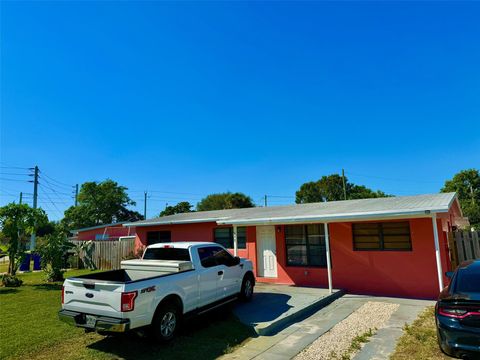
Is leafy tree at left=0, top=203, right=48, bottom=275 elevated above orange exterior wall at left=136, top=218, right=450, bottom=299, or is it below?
above

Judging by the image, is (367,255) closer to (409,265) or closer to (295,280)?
(409,265)

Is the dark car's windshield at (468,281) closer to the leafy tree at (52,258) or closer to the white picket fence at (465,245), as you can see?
the white picket fence at (465,245)

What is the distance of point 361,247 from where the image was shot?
1127 centimetres

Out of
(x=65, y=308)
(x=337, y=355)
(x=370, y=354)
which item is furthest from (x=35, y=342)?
(x=370, y=354)

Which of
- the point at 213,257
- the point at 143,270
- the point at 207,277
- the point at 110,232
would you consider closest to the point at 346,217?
the point at 213,257

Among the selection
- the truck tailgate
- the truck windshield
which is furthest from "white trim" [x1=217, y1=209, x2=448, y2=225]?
the truck tailgate

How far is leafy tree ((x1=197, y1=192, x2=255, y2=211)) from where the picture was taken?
4444 cm

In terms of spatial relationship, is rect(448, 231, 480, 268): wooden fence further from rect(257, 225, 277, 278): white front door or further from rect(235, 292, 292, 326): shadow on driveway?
rect(257, 225, 277, 278): white front door

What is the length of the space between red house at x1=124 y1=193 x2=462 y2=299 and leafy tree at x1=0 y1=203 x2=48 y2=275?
26.4 feet

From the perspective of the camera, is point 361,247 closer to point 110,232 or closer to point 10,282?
point 10,282

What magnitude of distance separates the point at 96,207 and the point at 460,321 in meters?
60.3

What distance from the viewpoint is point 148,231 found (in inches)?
688

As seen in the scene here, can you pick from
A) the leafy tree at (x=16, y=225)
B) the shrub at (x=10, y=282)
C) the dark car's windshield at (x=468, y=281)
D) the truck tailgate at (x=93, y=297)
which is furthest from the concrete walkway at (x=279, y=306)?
the leafy tree at (x=16, y=225)

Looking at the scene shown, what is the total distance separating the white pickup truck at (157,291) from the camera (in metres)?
5.43
